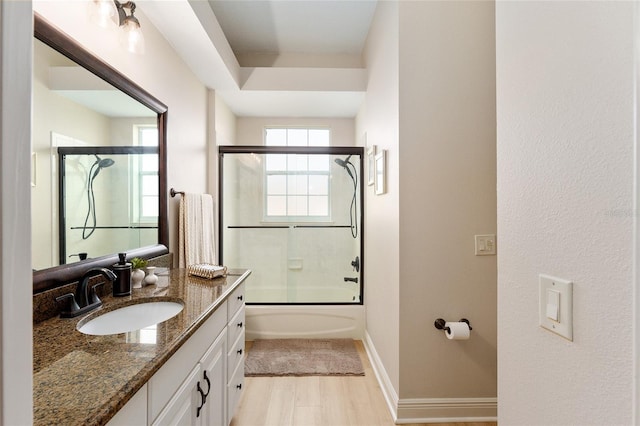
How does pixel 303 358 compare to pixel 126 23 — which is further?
pixel 303 358

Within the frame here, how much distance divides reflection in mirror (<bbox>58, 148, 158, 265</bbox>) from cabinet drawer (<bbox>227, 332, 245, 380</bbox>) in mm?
788

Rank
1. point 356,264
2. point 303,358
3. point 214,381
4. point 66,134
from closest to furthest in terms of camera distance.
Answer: point 66,134, point 214,381, point 303,358, point 356,264

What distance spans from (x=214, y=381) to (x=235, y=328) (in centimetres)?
37

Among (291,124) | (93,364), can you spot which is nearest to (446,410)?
(93,364)

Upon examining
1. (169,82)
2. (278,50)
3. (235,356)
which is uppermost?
(278,50)

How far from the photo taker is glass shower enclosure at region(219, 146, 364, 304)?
3283 mm

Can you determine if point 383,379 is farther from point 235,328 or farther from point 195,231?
point 195,231

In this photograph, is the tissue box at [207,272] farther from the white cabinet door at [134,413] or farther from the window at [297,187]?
the window at [297,187]

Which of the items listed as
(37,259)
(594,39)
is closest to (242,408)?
(37,259)

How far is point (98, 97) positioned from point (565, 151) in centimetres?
179

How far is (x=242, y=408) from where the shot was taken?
199 cm

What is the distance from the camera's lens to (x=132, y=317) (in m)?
1.34

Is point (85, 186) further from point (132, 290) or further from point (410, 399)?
point (410, 399)

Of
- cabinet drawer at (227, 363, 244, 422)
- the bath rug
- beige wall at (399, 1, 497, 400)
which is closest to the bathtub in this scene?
the bath rug
